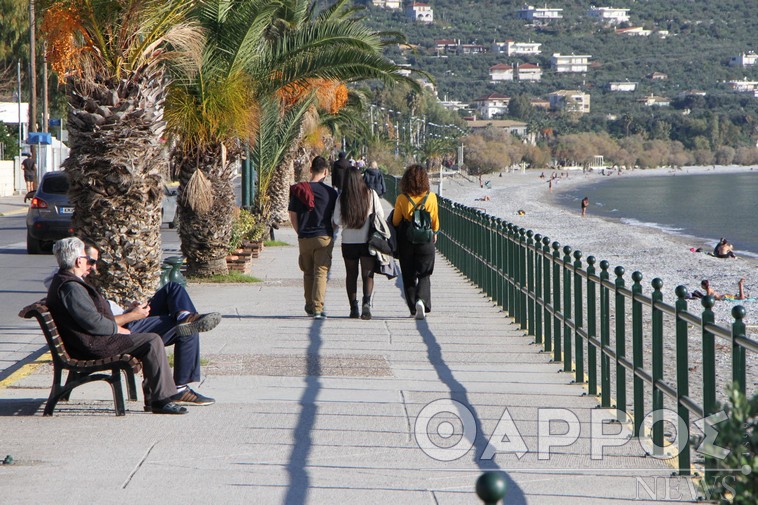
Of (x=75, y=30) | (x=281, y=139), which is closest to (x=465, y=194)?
(x=281, y=139)

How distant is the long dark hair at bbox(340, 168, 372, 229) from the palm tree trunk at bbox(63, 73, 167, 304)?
2508 millimetres

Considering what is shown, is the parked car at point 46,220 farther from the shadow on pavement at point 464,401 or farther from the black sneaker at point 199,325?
the black sneaker at point 199,325

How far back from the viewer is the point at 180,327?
7.20 meters

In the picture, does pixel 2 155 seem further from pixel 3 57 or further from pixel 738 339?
pixel 738 339

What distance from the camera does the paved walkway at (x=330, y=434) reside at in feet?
17.9

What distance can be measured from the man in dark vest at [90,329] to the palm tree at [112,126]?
7.94 feet

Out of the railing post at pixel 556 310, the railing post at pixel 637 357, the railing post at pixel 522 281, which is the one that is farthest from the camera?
the railing post at pixel 522 281

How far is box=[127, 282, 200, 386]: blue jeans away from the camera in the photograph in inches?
291

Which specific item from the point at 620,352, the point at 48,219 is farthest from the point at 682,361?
the point at 48,219

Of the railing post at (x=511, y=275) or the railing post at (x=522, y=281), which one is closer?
the railing post at (x=522, y=281)

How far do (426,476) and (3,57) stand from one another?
5175 cm

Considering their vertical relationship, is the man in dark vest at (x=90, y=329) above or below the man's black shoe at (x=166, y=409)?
above

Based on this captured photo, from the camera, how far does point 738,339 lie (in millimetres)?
5023

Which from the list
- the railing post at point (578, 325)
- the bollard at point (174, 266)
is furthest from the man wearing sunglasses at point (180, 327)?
the railing post at point (578, 325)
